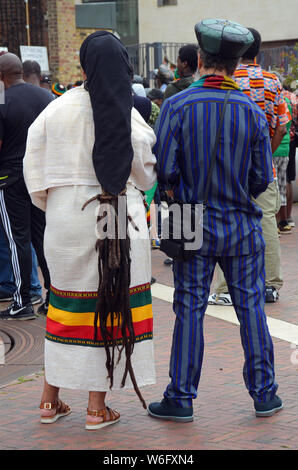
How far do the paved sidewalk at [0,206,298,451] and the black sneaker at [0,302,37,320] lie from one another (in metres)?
1.34

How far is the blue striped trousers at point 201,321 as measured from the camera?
164 inches

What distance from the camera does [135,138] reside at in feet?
13.3

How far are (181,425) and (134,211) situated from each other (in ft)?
3.80

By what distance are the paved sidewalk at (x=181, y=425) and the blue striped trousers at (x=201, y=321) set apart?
0.60ft

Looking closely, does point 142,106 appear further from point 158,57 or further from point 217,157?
point 158,57

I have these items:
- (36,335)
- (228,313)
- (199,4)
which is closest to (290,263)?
(228,313)

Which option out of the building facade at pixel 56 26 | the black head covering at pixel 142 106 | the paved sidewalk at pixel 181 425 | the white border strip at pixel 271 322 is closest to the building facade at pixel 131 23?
the building facade at pixel 56 26

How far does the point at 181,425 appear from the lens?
13.8ft

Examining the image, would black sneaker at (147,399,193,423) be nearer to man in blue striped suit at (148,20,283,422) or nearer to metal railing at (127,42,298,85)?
man in blue striped suit at (148,20,283,422)

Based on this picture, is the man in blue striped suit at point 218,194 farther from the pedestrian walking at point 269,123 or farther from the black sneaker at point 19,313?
the black sneaker at point 19,313

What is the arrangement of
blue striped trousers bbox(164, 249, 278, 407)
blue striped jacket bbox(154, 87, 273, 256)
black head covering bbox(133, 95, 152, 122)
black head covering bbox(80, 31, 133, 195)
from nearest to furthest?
1. black head covering bbox(80, 31, 133, 195)
2. blue striped jacket bbox(154, 87, 273, 256)
3. blue striped trousers bbox(164, 249, 278, 407)
4. black head covering bbox(133, 95, 152, 122)

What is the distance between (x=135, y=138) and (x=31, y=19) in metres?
23.9

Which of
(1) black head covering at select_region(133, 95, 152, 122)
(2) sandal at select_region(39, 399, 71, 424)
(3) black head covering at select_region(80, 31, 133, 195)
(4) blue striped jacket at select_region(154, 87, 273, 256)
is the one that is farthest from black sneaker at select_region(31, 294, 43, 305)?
(3) black head covering at select_region(80, 31, 133, 195)

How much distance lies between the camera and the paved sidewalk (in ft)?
12.9
